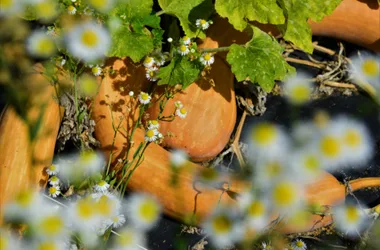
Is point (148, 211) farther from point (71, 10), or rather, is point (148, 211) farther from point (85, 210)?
point (71, 10)

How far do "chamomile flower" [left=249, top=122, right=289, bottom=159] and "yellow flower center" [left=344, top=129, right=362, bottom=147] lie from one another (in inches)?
4.8

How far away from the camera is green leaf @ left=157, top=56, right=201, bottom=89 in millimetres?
1564

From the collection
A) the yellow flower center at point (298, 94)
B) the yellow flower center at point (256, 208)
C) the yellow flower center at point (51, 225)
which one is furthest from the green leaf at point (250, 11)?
the yellow flower center at point (51, 225)

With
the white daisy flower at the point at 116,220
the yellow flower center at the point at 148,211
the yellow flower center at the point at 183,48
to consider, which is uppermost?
the yellow flower center at the point at 183,48

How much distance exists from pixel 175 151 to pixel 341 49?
0.80 m

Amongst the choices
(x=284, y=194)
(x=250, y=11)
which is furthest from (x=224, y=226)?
(x=250, y=11)

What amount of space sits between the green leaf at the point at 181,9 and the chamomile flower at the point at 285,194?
2.55ft

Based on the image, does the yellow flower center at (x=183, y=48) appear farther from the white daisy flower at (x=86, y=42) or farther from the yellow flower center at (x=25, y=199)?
the yellow flower center at (x=25, y=199)

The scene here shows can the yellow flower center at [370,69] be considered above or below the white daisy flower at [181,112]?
above

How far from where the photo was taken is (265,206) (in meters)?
0.99

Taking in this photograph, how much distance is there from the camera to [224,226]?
1.02 meters

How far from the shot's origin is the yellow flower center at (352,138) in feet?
3.49

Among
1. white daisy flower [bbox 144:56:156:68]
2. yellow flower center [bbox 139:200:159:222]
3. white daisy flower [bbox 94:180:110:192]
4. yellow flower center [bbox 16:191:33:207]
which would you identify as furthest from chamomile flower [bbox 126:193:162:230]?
white daisy flower [bbox 144:56:156:68]

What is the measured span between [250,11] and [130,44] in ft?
1.16
